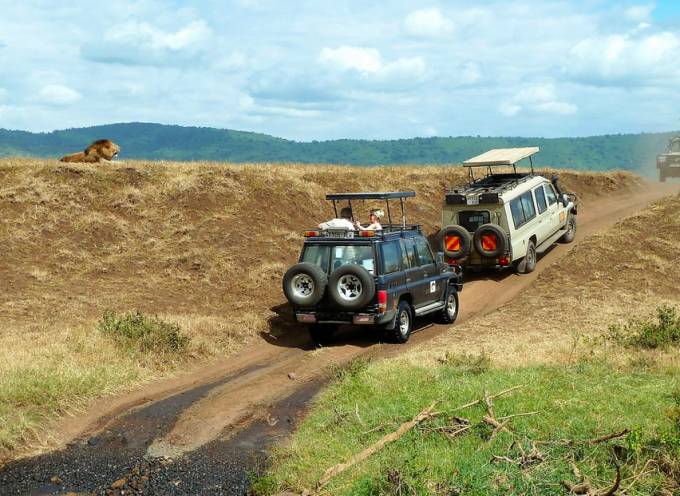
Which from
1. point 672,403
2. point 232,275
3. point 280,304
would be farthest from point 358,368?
point 232,275

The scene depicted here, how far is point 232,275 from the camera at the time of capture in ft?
64.5

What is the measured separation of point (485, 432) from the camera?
873cm

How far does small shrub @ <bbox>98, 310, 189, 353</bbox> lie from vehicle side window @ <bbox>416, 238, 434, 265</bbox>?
494 centimetres

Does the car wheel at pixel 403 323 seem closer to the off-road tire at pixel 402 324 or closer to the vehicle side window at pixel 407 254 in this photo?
the off-road tire at pixel 402 324

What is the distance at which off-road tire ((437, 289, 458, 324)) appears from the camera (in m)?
16.8

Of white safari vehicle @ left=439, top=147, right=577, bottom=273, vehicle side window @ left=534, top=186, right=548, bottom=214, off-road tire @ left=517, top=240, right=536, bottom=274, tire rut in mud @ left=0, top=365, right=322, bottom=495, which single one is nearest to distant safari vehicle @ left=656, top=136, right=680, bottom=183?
white safari vehicle @ left=439, top=147, right=577, bottom=273

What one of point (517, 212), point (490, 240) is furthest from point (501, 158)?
point (490, 240)

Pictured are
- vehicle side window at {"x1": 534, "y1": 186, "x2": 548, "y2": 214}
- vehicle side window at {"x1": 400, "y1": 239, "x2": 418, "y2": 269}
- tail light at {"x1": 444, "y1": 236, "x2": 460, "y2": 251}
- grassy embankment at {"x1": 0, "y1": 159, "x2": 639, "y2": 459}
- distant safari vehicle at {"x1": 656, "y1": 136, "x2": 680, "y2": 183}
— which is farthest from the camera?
distant safari vehicle at {"x1": 656, "y1": 136, "x2": 680, "y2": 183}

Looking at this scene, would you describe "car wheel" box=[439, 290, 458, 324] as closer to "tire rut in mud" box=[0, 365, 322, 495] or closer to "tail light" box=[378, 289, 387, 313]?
"tail light" box=[378, 289, 387, 313]

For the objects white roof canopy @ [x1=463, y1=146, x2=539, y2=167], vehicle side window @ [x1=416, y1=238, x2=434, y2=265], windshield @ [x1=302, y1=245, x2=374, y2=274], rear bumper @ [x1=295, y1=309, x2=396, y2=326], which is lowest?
rear bumper @ [x1=295, y1=309, x2=396, y2=326]

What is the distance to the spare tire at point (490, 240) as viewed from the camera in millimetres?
19922

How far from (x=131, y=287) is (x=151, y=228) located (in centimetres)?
486

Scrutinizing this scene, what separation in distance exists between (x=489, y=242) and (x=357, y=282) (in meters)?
7.09

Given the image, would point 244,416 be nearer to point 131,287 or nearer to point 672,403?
point 672,403
